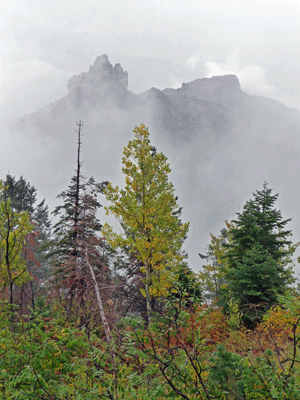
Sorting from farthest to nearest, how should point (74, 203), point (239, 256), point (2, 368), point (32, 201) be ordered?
point (32, 201)
point (74, 203)
point (239, 256)
point (2, 368)

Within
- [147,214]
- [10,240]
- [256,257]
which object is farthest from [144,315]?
[256,257]

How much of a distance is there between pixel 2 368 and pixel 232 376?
316 cm

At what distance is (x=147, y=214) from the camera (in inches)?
367

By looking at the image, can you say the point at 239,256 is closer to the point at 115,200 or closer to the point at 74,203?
the point at 115,200

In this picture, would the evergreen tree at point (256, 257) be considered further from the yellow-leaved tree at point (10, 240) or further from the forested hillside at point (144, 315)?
the yellow-leaved tree at point (10, 240)

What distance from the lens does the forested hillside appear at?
8.89ft

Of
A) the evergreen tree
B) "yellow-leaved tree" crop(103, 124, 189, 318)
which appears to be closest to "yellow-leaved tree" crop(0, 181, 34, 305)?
"yellow-leaved tree" crop(103, 124, 189, 318)

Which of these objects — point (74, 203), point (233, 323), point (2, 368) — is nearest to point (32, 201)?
point (74, 203)

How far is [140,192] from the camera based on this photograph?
983 centimetres

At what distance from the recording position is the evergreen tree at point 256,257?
36.4 ft

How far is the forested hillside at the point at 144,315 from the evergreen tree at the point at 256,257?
6 cm

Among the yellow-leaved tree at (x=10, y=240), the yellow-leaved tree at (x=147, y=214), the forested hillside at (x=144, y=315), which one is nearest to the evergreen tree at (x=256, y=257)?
the forested hillside at (x=144, y=315)

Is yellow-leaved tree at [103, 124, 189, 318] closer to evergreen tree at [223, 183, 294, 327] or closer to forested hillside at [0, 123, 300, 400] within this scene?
forested hillside at [0, 123, 300, 400]

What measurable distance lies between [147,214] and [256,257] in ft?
17.8
